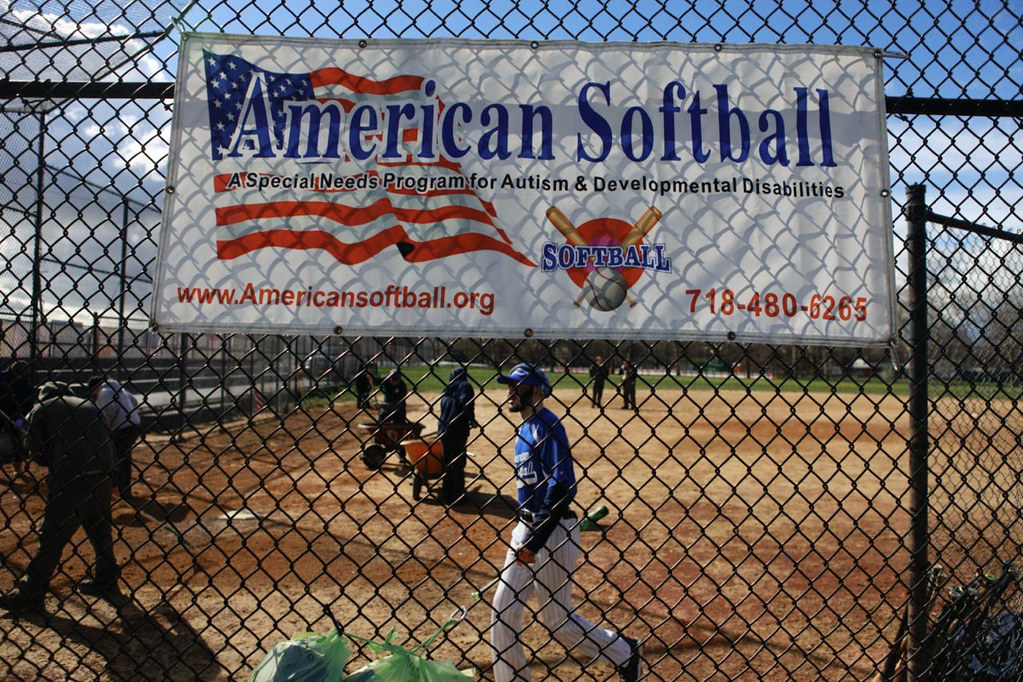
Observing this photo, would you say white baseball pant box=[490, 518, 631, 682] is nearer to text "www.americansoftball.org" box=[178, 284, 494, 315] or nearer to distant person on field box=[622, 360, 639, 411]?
distant person on field box=[622, 360, 639, 411]

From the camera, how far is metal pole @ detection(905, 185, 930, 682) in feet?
9.34

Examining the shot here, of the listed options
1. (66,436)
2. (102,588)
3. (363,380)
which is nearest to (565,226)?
(66,436)

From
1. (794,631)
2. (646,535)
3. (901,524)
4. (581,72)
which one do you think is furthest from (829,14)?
(901,524)

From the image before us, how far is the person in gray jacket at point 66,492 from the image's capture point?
4812 mm

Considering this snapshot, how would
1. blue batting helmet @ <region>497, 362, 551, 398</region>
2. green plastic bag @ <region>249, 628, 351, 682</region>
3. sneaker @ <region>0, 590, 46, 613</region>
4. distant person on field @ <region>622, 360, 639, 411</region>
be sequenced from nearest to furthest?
green plastic bag @ <region>249, 628, 351, 682</region>
distant person on field @ <region>622, 360, 639, 411</region>
blue batting helmet @ <region>497, 362, 551, 398</region>
sneaker @ <region>0, 590, 46, 613</region>

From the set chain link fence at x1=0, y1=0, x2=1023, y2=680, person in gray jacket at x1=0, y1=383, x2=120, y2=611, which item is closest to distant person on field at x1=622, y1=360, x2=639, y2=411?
chain link fence at x1=0, y1=0, x2=1023, y2=680

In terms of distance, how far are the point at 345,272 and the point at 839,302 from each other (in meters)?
1.81

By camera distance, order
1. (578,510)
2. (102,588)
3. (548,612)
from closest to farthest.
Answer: (548,612) → (102,588) → (578,510)

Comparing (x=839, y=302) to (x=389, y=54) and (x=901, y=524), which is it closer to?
(x=389, y=54)

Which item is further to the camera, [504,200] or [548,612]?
[548,612]

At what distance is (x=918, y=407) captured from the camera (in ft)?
9.52

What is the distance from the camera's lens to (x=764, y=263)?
8.01 ft

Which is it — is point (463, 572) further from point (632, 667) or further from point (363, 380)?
point (363, 380)

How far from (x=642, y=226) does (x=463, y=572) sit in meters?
1.69
